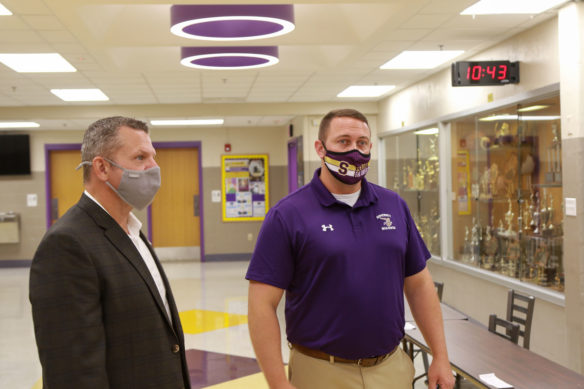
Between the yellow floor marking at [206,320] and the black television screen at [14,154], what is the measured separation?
22.7 ft

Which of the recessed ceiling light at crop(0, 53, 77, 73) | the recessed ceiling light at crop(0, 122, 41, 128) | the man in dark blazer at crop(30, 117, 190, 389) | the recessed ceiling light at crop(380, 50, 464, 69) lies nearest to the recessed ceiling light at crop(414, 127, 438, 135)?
the recessed ceiling light at crop(380, 50, 464, 69)

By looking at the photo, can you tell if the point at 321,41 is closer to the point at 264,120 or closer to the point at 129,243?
the point at 129,243

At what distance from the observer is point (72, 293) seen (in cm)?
168

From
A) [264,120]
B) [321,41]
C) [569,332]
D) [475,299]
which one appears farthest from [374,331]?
[264,120]

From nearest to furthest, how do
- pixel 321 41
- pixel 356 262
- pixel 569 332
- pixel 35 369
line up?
1. pixel 356 262
2. pixel 569 332
3. pixel 35 369
4. pixel 321 41

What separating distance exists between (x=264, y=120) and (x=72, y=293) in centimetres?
1095

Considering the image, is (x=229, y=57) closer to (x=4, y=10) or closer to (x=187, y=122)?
(x=4, y=10)

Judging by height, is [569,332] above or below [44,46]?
below

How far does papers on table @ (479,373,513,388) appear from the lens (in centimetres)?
291

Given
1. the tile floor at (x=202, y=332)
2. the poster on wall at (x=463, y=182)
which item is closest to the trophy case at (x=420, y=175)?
the poster on wall at (x=463, y=182)

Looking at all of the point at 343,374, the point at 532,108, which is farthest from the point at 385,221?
the point at 532,108

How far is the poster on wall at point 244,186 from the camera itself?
13.7 metres

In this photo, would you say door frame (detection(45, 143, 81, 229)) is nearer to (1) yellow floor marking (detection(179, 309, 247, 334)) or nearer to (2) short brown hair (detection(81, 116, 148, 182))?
(1) yellow floor marking (detection(179, 309, 247, 334))

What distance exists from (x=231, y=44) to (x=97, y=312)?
4858 mm
